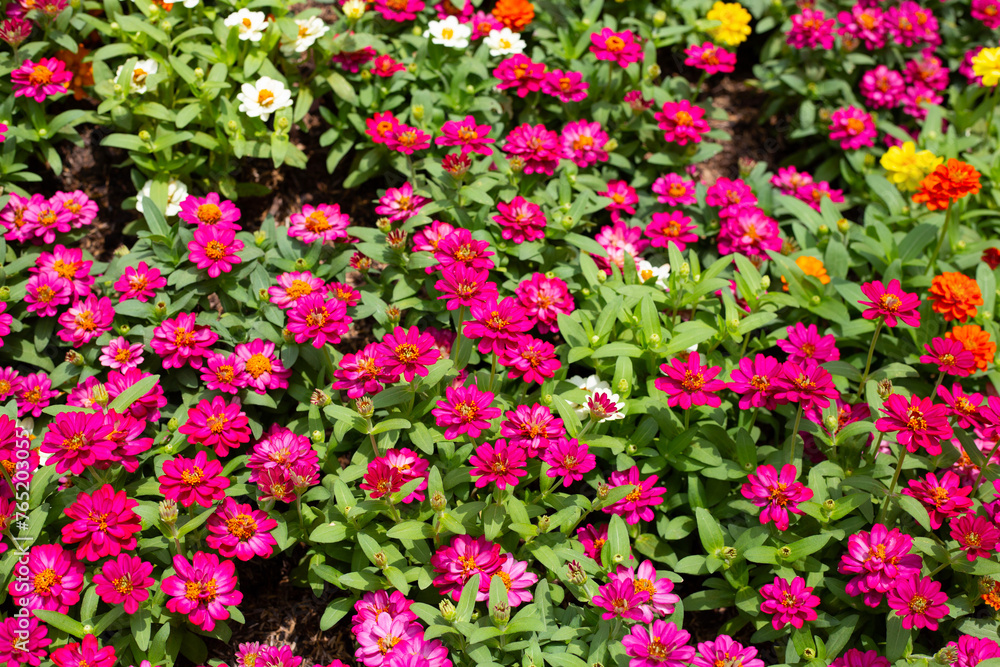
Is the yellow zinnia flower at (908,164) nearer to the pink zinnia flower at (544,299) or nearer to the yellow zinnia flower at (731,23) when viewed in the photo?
the yellow zinnia flower at (731,23)

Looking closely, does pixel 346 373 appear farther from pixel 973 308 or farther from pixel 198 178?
pixel 973 308

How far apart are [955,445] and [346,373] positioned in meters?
2.76

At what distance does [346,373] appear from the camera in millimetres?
2941

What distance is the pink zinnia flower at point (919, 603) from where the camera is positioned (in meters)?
2.65

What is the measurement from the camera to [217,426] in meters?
2.94

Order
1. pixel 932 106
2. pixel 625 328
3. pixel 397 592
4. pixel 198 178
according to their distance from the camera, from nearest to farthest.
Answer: pixel 397 592 < pixel 625 328 < pixel 198 178 < pixel 932 106

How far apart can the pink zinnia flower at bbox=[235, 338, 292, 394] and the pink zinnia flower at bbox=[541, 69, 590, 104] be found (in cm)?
212

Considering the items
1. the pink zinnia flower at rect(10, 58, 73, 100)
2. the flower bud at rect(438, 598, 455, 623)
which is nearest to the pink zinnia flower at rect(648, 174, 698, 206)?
the flower bud at rect(438, 598, 455, 623)

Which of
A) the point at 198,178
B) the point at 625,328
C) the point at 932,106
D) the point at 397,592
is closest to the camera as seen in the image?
the point at 397,592

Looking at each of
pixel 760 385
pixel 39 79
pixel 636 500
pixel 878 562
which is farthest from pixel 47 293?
pixel 878 562

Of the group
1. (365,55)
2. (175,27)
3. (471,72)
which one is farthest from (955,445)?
(175,27)

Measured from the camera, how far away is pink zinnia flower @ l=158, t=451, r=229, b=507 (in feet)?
9.14

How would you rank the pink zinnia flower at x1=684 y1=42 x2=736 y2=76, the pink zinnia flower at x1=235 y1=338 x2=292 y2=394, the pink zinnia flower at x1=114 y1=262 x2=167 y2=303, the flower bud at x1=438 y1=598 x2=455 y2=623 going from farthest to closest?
the pink zinnia flower at x1=684 y1=42 x2=736 y2=76 → the pink zinnia flower at x1=114 y1=262 x2=167 y2=303 → the pink zinnia flower at x1=235 y1=338 x2=292 y2=394 → the flower bud at x1=438 y1=598 x2=455 y2=623

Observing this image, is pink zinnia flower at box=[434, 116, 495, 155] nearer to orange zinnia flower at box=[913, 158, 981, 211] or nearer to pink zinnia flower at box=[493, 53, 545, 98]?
pink zinnia flower at box=[493, 53, 545, 98]
